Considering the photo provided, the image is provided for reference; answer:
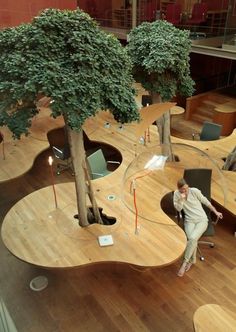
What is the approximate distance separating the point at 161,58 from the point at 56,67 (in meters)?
2.04

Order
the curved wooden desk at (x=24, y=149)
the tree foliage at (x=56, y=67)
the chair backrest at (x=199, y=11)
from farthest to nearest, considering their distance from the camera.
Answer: the chair backrest at (x=199, y=11), the curved wooden desk at (x=24, y=149), the tree foliage at (x=56, y=67)

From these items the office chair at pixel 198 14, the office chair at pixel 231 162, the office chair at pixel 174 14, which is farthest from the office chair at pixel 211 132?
the office chair at pixel 174 14

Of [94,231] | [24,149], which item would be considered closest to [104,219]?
[94,231]

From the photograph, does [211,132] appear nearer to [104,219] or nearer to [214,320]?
[104,219]

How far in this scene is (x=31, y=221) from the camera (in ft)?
14.3

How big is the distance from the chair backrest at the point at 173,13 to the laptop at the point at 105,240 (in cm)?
832

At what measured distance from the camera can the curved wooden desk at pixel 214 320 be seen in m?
2.90

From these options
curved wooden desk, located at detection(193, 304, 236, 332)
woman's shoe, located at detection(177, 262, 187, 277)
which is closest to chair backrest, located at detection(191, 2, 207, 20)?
woman's shoe, located at detection(177, 262, 187, 277)

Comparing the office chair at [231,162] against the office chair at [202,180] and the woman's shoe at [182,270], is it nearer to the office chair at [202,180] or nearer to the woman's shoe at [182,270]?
the office chair at [202,180]

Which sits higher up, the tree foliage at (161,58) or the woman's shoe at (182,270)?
the tree foliage at (161,58)

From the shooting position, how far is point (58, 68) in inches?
113

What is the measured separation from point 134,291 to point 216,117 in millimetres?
6407

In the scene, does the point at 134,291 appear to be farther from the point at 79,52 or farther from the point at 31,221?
the point at 79,52

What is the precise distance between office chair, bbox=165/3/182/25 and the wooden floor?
778 cm
